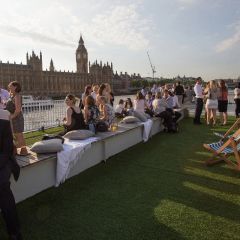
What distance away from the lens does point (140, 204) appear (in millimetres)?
4664

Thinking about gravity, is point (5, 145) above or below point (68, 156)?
above

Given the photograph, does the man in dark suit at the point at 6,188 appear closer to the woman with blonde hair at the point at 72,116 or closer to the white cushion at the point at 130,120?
the woman with blonde hair at the point at 72,116

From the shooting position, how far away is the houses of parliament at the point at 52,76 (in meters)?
95.1

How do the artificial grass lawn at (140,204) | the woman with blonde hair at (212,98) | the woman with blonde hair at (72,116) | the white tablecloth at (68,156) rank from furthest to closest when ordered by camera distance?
1. the woman with blonde hair at (212,98)
2. the woman with blonde hair at (72,116)
3. the white tablecloth at (68,156)
4. the artificial grass lawn at (140,204)

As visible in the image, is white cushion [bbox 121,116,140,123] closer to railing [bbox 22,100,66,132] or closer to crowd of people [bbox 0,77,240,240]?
crowd of people [bbox 0,77,240,240]

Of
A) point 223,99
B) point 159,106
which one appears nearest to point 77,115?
point 159,106

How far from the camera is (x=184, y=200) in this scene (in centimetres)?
478

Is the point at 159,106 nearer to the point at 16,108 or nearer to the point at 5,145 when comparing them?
the point at 16,108

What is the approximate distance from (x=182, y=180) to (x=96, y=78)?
128982 millimetres

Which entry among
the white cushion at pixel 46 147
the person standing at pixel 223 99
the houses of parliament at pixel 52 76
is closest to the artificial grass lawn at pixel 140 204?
the white cushion at pixel 46 147

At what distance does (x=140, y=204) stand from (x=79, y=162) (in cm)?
175

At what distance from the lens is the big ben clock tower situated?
129 metres

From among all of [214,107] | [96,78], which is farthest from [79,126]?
[96,78]

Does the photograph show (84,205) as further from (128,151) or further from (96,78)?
(96,78)
